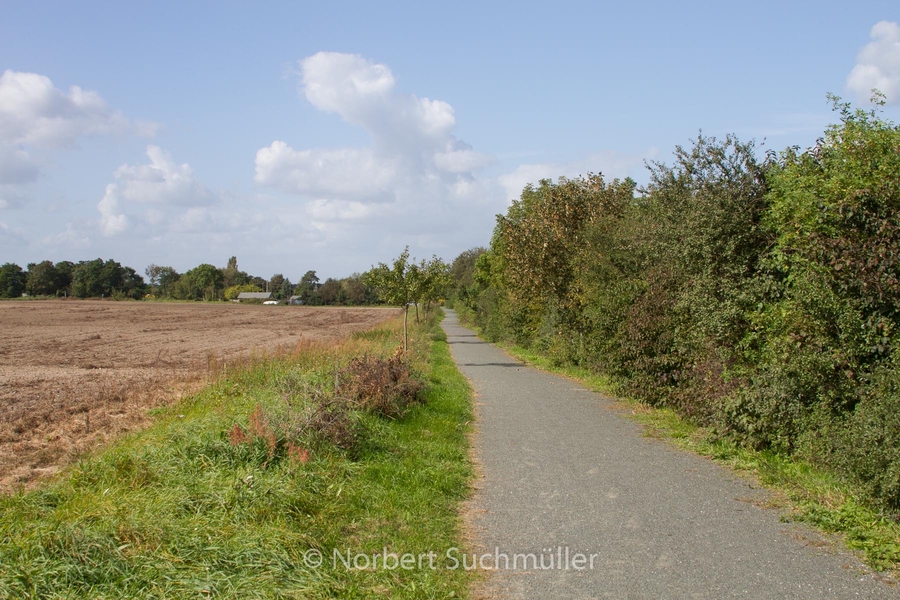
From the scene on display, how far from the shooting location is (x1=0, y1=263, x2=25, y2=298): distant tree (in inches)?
4742

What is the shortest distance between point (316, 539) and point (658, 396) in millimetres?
8992

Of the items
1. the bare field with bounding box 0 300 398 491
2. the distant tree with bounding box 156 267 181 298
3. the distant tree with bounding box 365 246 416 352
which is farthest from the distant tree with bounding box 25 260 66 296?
the distant tree with bounding box 365 246 416 352

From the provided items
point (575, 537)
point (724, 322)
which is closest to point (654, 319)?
point (724, 322)

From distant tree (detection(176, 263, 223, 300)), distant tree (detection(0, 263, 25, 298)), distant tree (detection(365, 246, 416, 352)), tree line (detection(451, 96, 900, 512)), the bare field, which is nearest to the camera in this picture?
tree line (detection(451, 96, 900, 512))

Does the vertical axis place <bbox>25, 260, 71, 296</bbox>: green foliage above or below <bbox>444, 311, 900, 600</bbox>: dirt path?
above

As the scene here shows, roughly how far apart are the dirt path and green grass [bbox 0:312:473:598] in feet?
1.84

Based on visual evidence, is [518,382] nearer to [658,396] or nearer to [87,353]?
[658,396]

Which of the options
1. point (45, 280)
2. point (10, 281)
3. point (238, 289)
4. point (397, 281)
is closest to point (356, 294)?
point (238, 289)

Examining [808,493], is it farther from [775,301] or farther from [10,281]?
[10,281]

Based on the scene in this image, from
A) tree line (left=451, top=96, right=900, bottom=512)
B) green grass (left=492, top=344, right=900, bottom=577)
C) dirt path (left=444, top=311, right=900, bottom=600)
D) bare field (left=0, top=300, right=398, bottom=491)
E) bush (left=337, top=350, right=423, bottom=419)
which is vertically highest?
tree line (left=451, top=96, right=900, bottom=512)

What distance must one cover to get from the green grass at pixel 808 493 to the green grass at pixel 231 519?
3219 mm

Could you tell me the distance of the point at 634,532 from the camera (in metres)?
5.94

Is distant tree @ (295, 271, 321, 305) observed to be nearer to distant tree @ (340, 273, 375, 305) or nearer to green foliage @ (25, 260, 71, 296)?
distant tree @ (340, 273, 375, 305)

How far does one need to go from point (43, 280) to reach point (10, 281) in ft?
16.7
